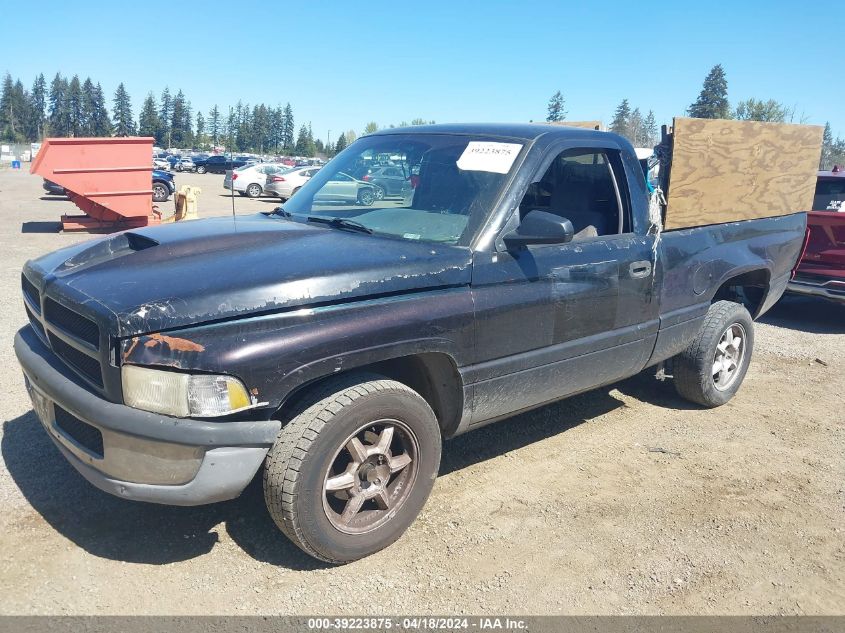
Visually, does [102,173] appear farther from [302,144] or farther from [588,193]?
[302,144]

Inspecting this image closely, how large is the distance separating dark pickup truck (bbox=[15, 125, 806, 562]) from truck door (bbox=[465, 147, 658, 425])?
0.04 ft

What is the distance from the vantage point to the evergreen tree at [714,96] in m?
66.3

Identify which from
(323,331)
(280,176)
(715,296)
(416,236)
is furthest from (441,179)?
(280,176)

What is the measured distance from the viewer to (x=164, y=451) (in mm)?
2514

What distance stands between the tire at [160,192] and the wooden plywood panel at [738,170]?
20.6 m

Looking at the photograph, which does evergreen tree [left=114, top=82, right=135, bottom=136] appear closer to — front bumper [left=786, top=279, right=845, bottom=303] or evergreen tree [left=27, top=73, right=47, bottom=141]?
evergreen tree [left=27, top=73, right=47, bottom=141]

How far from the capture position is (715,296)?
5.26 metres

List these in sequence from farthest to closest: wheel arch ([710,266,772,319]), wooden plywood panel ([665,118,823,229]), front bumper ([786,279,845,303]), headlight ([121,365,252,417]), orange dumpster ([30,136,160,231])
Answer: orange dumpster ([30,136,160,231]), front bumper ([786,279,845,303]), wheel arch ([710,266,772,319]), wooden plywood panel ([665,118,823,229]), headlight ([121,365,252,417])

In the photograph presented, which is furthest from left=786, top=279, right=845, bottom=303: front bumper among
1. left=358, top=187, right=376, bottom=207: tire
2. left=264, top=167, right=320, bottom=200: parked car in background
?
left=264, top=167, right=320, bottom=200: parked car in background

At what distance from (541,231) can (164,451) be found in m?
1.93

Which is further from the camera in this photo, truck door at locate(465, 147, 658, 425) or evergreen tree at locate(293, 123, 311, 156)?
evergreen tree at locate(293, 123, 311, 156)

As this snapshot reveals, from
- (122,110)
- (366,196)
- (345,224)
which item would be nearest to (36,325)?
(345,224)

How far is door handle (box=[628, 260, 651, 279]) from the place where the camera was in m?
3.99

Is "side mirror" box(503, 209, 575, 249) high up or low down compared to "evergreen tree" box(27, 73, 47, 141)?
down
